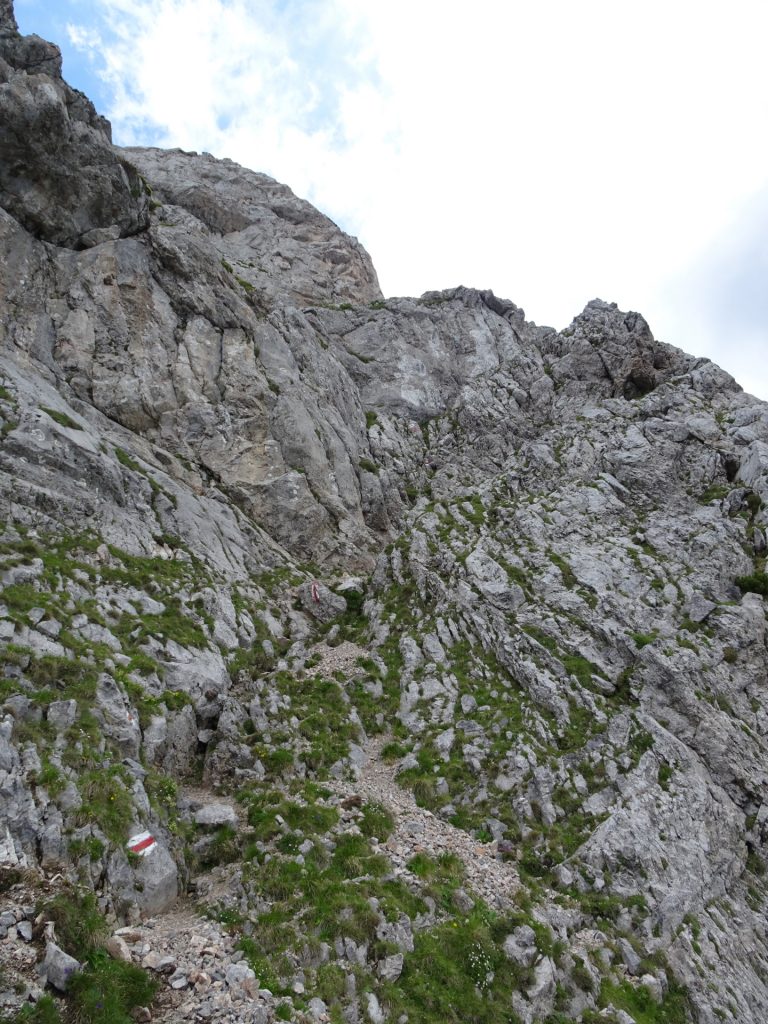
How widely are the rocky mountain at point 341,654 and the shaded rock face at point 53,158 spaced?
225 mm

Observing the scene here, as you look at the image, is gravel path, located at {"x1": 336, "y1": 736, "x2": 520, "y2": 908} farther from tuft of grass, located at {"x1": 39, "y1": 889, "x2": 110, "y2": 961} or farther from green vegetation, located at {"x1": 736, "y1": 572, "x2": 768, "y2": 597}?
green vegetation, located at {"x1": 736, "y1": 572, "x2": 768, "y2": 597}

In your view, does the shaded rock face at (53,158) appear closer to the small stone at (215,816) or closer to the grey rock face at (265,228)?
the grey rock face at (265,228)

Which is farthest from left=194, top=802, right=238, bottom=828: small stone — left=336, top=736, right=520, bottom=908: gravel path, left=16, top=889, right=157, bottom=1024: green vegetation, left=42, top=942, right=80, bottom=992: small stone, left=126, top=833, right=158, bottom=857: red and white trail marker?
left=42, top=942, right=80, bottom=992: small stone

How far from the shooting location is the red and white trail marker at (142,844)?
13.3m

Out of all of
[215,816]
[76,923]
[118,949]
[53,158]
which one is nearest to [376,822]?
[215,816]

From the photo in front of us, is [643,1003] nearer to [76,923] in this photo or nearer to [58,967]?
[76,923]

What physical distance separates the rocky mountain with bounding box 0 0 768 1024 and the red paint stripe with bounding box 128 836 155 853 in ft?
0.19

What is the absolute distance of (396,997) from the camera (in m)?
12.5

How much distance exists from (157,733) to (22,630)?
5.39 m

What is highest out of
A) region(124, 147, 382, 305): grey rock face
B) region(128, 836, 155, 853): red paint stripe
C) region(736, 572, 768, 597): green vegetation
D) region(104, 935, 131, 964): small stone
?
region(124, 147, 382, 305): grey rock face

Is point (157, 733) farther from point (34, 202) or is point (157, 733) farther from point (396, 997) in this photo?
point (34, 202)

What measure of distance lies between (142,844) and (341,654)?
1732 cm

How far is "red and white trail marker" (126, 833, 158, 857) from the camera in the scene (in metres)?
13.3

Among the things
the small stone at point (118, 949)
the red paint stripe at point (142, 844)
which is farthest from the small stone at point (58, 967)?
the red paint stripe at point (142, 844)
